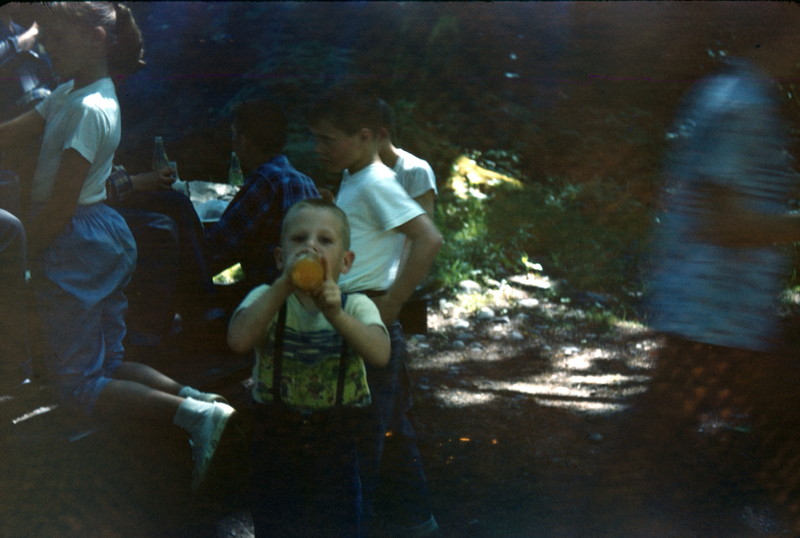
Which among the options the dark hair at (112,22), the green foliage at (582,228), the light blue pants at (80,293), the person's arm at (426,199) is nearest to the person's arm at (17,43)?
the dark hair at (112,22)

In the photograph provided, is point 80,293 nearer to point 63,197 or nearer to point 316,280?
point 63,197

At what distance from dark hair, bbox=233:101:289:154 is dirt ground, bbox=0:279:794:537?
0.82 metres

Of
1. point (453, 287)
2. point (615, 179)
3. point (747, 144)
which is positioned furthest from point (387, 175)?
point (615, 179)

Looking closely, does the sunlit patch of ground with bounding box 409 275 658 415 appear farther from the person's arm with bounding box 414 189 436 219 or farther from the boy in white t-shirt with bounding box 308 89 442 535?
the boy in white t-shirt with bounding box 308 89 442 535

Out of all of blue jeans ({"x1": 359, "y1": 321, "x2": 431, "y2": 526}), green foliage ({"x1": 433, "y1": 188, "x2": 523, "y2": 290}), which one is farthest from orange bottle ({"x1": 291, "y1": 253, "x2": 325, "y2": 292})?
green foliage ({"x1": 433, "y1": 188, "x2": 523, "y2": 290})

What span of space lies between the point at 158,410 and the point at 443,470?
1.17m

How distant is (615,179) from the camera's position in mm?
7844

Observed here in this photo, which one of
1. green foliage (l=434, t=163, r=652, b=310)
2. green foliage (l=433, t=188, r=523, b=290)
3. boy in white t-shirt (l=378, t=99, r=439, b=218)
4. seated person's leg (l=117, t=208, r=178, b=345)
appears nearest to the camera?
seated person's leg (l=117, t=208, r=178, b=345)

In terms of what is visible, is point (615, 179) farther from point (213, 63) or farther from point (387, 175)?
point (387, 175)

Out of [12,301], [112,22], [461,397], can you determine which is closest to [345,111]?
[112,22]

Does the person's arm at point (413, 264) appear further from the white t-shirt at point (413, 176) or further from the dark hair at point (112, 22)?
the dark hair at point (112, 22)

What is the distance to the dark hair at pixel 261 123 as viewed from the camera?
2959 millimetres

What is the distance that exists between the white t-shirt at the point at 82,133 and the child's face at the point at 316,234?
881 mm

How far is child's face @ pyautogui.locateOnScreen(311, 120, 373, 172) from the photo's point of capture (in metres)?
2.18
